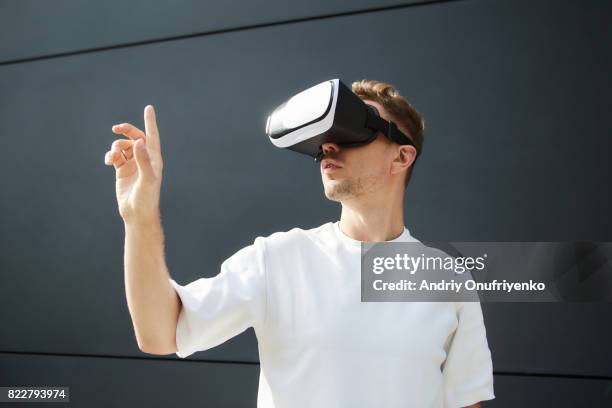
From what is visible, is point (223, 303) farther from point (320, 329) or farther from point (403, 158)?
point (403, 158)

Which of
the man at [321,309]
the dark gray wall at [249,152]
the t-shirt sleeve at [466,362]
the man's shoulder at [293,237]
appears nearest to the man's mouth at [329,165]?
the man at [321,309]

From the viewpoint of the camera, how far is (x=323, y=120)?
129 cm

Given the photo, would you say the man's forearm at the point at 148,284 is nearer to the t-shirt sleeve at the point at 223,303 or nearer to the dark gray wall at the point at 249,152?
the t-shirt sleeve at the point at 223,303

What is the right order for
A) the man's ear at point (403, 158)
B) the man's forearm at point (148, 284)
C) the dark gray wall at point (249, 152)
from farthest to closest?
1. the dark gray wall at point (249, 152)
2. the man's ear at point (403, 158)
3. the man's forearm at point (148, 284)

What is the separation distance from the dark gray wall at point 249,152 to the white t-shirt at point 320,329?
0.85m

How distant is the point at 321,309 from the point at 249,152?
1.25 metres

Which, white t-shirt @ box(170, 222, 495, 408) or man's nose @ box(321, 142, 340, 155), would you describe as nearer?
white t-shirt @ box(170, 222, 495, 408)

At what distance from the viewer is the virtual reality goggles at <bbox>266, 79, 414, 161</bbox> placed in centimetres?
130

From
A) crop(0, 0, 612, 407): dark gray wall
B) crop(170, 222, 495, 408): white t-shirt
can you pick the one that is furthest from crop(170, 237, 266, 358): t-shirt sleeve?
crop(0, 0, 612, 407): dark gray wall

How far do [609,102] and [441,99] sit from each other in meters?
0.53

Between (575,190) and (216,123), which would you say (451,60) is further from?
(216,123)

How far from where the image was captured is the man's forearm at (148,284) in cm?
104

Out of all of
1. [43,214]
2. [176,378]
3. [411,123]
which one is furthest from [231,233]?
[411,123]

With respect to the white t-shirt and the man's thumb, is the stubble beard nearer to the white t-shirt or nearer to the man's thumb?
the white t-shirt
